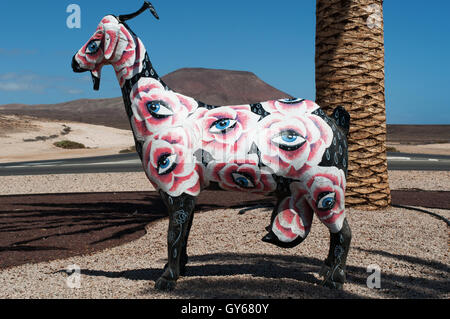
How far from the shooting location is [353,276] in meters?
5.11

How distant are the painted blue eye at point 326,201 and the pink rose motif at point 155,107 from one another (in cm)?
145

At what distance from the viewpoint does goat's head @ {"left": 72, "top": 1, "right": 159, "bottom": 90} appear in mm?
4410

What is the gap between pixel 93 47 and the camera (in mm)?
4504

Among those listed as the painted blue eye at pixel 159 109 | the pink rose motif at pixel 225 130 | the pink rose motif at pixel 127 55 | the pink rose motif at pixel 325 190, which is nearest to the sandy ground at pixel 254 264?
the pink rose motif at pixel 325 190

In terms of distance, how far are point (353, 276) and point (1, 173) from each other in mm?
16934

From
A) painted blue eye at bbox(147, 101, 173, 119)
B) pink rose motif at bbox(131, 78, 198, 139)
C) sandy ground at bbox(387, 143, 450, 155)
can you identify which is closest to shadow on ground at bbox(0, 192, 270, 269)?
pink rose motif at bbox(131, 78, 198, 139)

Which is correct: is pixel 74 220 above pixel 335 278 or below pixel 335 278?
below

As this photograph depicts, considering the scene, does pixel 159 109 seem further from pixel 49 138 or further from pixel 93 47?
pixel 49 138

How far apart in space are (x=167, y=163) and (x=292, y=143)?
45.7 inches

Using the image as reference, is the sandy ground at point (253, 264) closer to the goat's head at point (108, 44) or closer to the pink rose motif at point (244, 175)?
the pink rose motif at point (244, 175)

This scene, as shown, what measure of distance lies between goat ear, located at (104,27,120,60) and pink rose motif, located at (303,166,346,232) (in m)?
2.21

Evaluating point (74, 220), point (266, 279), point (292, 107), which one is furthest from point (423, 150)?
point (292, 107)

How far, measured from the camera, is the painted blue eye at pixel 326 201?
4.11 m

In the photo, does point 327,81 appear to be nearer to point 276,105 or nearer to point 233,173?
point 276,105
